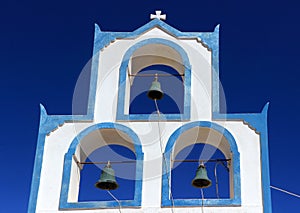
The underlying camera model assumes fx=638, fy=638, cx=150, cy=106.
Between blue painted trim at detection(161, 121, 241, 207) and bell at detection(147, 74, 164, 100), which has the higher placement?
bell at detection(147, 74, 164, 100)

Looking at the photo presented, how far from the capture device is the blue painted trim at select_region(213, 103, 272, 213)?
9827mm

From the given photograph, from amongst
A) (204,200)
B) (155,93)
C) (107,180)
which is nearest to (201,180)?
(204,200)

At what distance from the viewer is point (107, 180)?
10.1m

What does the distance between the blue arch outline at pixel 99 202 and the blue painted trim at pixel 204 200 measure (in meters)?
0.40

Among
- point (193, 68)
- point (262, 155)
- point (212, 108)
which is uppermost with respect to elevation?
point (193, 68)

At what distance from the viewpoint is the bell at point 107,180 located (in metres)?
10.1

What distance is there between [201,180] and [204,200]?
386mm

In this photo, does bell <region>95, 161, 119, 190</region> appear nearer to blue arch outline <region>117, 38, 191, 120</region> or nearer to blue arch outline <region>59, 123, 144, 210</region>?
blue arch outline <region>59, 123, 144, 210</region>

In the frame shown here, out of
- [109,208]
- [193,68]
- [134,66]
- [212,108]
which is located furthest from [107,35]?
[109,208]

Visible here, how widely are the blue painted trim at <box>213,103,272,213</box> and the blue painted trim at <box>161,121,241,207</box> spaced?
0.28 m

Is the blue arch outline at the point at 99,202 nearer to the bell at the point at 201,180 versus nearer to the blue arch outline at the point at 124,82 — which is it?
the blue arch outline at the point at 124,82

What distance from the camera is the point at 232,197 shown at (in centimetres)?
1020

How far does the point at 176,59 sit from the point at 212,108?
147cm

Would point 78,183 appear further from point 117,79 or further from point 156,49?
point 156,49
